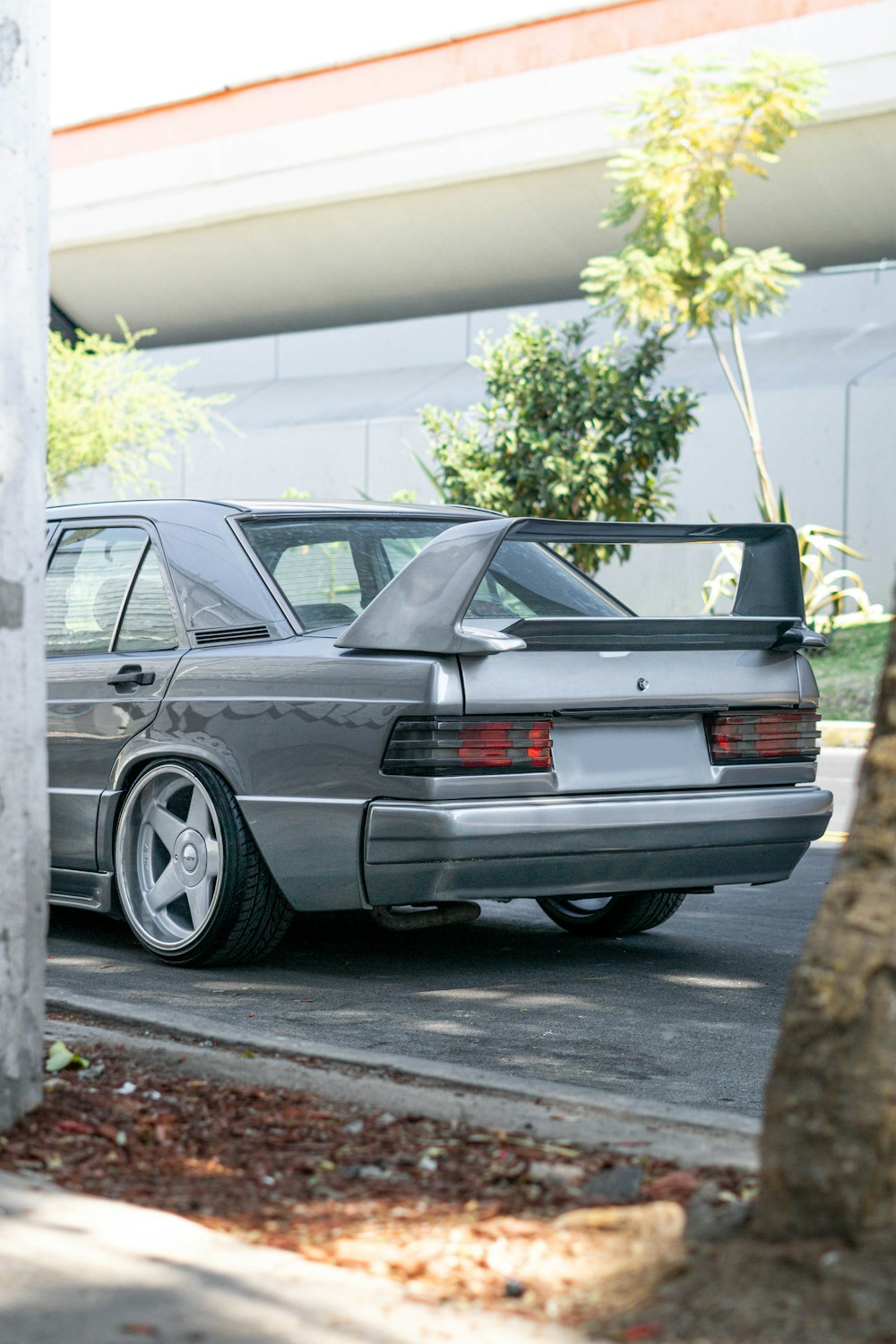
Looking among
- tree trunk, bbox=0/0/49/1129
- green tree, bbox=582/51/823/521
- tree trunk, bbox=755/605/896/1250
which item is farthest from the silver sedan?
green tree, bbox=582/51/823/521

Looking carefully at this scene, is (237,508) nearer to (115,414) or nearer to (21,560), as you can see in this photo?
(21,560)

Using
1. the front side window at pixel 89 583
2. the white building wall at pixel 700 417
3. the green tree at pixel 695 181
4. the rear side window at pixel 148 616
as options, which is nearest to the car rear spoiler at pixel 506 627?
the rear side window at pixel 148 616

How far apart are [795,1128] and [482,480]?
64.5 feet

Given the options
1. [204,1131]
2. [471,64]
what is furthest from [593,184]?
[204,1131]

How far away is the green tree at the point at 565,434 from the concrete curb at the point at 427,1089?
17198 mm

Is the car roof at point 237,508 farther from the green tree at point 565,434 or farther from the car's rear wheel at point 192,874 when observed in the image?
the green tree at point 565,434

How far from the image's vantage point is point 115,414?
3281 centimetres

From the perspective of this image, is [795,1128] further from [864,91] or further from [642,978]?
[864,91]

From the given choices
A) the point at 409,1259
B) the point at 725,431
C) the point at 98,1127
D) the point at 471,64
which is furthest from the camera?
the point at 471,64

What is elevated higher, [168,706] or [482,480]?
[482,480]

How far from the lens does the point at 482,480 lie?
22234 mm

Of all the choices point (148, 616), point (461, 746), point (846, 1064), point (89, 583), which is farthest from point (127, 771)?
point (846, 1064)

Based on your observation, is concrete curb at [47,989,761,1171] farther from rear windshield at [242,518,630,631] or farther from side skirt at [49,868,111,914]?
rear windshield at [242,518,630,631]

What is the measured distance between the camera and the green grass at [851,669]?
1966 cm
